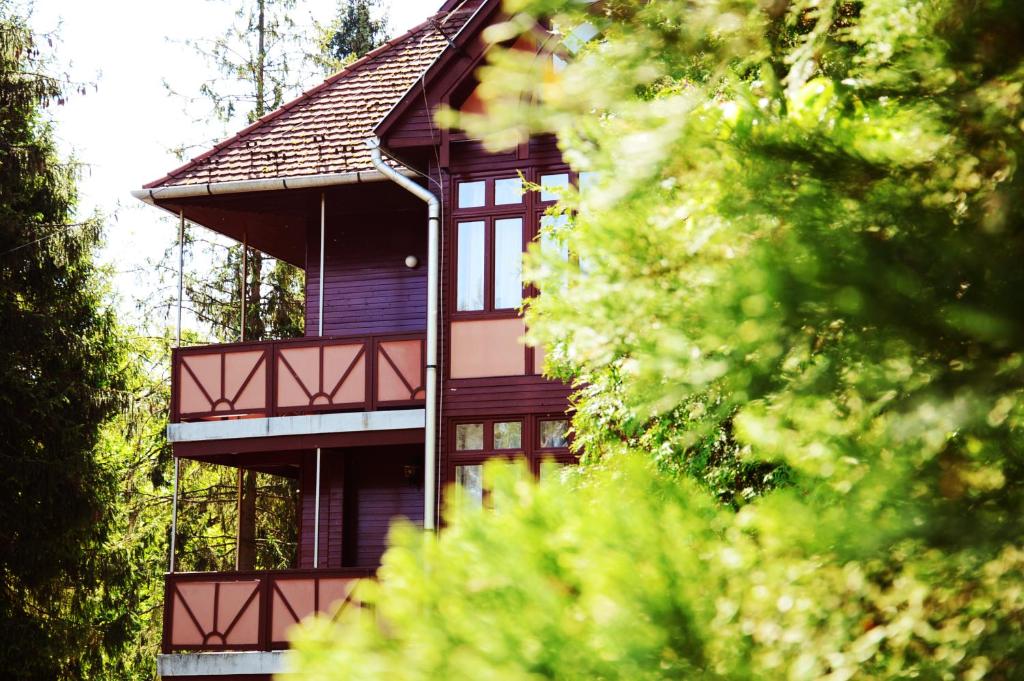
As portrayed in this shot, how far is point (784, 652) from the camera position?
2.54 m

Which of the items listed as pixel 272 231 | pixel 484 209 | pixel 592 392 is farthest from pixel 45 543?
pixel 592 392

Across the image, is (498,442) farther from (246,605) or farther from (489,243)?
(246,605)

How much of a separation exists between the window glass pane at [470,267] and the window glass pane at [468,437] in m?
1.45

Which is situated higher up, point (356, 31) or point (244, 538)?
point (356, 31)

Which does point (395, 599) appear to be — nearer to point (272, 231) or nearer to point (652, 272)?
point (652, 272)

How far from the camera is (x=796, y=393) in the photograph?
2.61 metres

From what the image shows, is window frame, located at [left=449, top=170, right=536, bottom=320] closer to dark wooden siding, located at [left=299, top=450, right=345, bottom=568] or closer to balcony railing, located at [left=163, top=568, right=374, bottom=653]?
balcony railing, located at [left=163, top=568, right=374, bottom=653]

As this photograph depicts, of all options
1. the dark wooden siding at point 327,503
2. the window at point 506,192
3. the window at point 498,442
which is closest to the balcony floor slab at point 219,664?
the dark wooden siding at point 327,503

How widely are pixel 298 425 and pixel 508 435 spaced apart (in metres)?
2.77

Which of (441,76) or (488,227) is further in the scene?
(441,76)

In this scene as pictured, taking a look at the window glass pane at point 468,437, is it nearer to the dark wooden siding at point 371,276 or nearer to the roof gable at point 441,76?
the dark wooden siding at point 371,276

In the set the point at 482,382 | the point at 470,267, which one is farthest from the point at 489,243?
the point at 482,382

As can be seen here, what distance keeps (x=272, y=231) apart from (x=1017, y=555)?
17456 millimetres

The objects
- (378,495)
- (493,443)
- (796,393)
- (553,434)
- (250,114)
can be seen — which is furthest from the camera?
(250,114)
